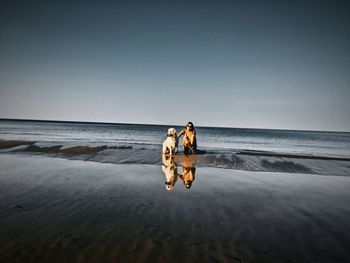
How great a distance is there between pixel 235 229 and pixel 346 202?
4.26 meters

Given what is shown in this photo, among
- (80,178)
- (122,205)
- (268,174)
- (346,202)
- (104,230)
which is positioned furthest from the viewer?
(268,174)

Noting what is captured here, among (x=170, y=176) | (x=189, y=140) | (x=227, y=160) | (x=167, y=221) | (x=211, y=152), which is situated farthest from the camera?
(x=211, y=152)

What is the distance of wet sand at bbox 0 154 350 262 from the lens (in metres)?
3.46

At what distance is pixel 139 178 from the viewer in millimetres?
8445

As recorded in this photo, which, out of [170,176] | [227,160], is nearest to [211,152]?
[227,160]

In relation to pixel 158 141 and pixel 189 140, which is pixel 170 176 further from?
pixel 158 141

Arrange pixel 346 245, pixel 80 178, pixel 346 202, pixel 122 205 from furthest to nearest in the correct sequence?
pixel 80 178 → pixel 346 202 → pixel 122 205 → pixel 346 245

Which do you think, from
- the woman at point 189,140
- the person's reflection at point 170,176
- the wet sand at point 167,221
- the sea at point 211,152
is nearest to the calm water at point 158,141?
the sea at point 211,152

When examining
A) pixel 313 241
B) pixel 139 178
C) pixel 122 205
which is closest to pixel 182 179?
pixel 139 178

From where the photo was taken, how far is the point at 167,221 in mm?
4613

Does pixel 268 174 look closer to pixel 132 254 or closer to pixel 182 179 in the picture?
pixel 182 179

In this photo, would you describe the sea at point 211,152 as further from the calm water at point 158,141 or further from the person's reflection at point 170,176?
the person's reflection at point 170,176

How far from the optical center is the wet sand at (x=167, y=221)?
346 cm

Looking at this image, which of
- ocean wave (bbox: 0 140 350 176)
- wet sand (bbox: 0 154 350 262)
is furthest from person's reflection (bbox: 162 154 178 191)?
ocean wave (bbox: 0 140 350 176)
